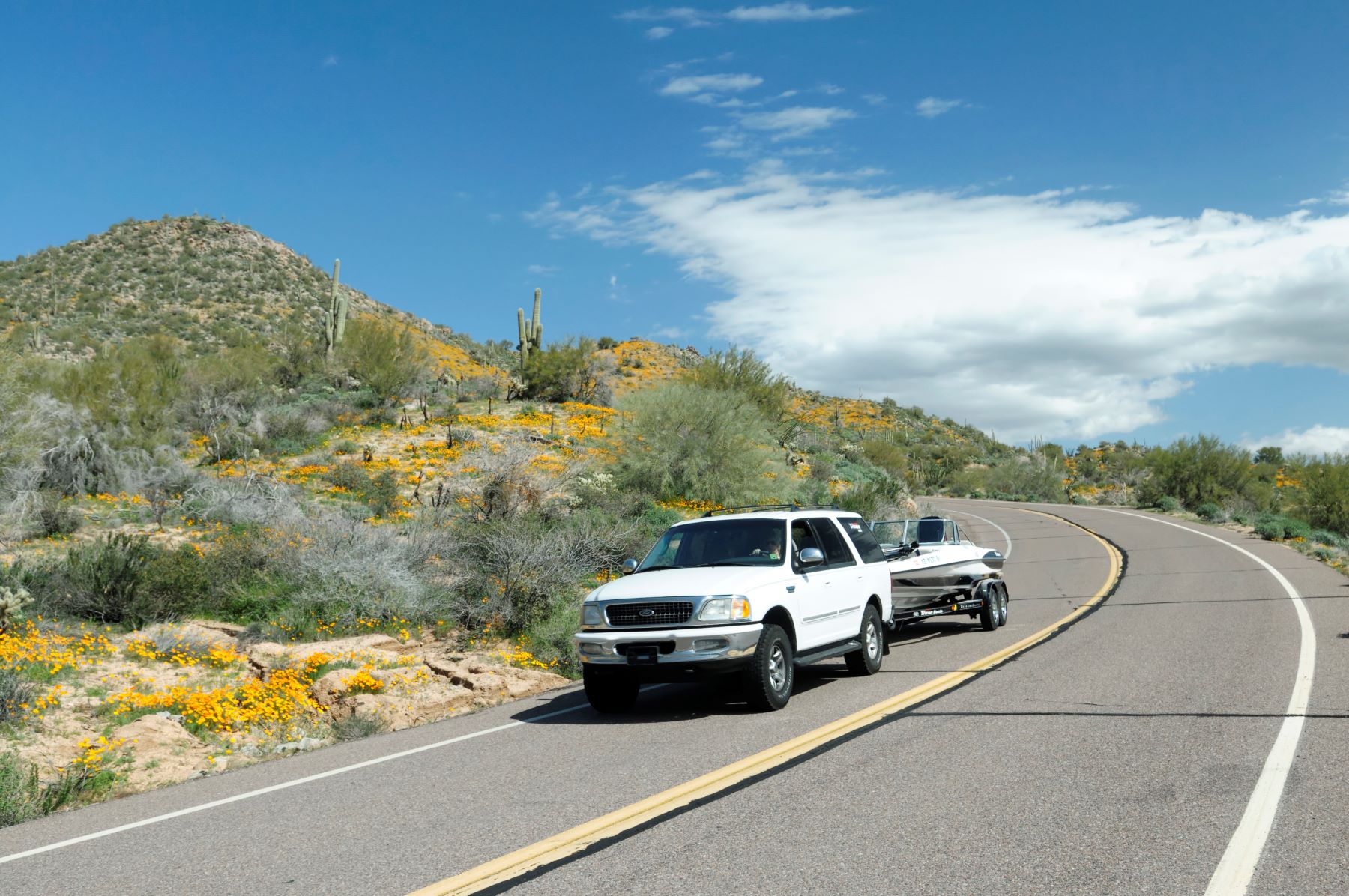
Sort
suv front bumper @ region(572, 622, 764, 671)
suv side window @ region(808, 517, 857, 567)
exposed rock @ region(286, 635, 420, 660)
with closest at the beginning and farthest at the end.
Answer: suv front bumper @ region(572, 622, 764, 671)
suv side window @ region(808, 517, 857, 567)
exposed rock @ region(286, 635, 420, 660)

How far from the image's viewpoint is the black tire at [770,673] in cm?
929

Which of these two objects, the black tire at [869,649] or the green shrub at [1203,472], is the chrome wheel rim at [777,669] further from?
the green shrub at [1203,472]

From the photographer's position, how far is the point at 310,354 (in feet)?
150

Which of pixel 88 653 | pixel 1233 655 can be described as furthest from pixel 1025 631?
pixel 88 653

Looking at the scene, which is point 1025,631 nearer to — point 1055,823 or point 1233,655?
point 1233,655

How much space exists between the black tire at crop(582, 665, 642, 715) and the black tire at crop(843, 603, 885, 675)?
9.04ft

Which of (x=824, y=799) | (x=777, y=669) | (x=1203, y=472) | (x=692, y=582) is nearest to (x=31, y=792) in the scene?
(x=692, y=582)

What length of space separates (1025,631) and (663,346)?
74.5 metres

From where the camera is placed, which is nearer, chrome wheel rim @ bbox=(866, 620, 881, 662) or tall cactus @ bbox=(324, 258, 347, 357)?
chrome wheel rim @ bbox=(866, 620, 881, 662)

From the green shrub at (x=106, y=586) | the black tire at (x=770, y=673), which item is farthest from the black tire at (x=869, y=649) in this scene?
the green shrub at (x=106, y=586)

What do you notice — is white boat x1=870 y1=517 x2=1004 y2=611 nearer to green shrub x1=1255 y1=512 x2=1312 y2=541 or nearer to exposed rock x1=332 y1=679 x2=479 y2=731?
exposed rock x1=332 y1=679 x2=479 y2=731

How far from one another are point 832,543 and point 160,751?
706 cm

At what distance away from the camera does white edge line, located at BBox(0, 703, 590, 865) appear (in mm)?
6266

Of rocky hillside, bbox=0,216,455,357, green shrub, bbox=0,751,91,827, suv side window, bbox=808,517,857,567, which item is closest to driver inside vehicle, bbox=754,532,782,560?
suv side window, bbox=808,517,857,567
